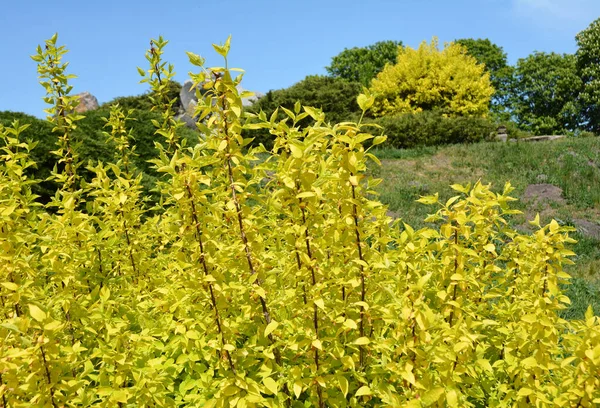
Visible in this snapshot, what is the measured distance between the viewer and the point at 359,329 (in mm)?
2225

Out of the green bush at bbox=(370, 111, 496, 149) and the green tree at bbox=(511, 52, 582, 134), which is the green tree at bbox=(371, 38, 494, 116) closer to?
the green bush at bbox=(370, 111, 496, 149)

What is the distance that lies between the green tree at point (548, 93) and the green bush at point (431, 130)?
18414mm

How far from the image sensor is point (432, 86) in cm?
1819

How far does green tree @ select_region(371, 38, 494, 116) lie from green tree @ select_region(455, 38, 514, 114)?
15924 mm

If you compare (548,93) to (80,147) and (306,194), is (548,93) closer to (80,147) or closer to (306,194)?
(80,147)

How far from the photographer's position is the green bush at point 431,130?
1407 centimetres

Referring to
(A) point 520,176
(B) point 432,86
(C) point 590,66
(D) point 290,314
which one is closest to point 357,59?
(C) point 590,66

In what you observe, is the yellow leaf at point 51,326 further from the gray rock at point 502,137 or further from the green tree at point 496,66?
the green tree at point 496,66

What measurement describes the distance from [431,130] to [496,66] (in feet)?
85.9

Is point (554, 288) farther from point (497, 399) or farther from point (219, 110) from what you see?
point (219, 110)

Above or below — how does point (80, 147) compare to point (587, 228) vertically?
above

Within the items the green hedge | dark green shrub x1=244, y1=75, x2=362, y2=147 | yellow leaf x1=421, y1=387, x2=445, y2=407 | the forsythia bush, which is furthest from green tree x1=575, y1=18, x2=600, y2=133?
yellow leaf x1=421, y1=387, x2=445, y2=407

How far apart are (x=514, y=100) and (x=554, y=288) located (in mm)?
34615

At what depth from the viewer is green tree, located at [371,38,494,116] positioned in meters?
A: 17.8
